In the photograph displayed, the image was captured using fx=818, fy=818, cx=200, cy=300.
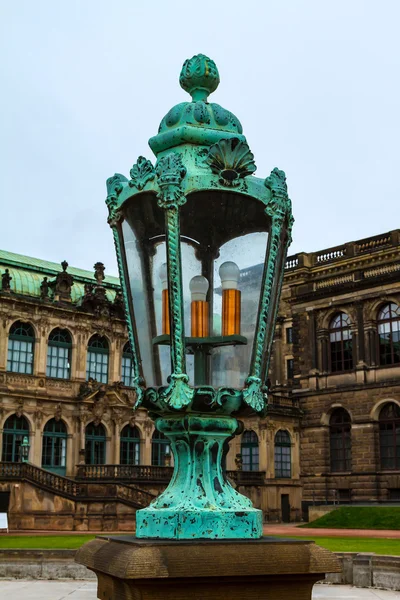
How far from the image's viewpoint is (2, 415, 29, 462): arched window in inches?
1652

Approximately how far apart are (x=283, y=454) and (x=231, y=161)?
4385 centimetres

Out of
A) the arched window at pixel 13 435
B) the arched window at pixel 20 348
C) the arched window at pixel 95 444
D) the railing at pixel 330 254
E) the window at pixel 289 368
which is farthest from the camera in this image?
the window at pixel 289 368

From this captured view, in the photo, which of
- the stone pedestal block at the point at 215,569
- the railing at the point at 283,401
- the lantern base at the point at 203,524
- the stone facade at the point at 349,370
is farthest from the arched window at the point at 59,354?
the stone pedestal block at the point at 215,569

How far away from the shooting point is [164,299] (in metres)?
5.21

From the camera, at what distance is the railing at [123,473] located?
127 ft

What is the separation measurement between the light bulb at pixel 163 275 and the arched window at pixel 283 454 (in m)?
42.7

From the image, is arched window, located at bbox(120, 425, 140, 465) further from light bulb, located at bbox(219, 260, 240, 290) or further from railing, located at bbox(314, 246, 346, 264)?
light bulb, located at bbox(219, 260, 240, 290)

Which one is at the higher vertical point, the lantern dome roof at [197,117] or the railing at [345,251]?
the railing at [345,251]

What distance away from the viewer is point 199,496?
4660mm

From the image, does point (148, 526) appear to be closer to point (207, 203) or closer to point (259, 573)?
point (259, 573)

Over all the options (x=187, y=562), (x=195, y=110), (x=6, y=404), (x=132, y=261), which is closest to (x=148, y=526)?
(x=187, y=562)

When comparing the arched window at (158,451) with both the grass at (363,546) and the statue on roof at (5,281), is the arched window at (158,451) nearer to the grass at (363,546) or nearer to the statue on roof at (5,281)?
the statue on roof at (5,281)

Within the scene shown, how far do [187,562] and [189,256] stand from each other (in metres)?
2.26

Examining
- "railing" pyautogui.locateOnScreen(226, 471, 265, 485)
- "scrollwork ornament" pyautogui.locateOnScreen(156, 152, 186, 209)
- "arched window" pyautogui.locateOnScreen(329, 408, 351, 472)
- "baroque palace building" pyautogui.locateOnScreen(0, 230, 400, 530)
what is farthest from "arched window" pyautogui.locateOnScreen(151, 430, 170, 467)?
"scrollwork ornament" pyautogui.locateOnScreen(156, 152, 186, 209)
